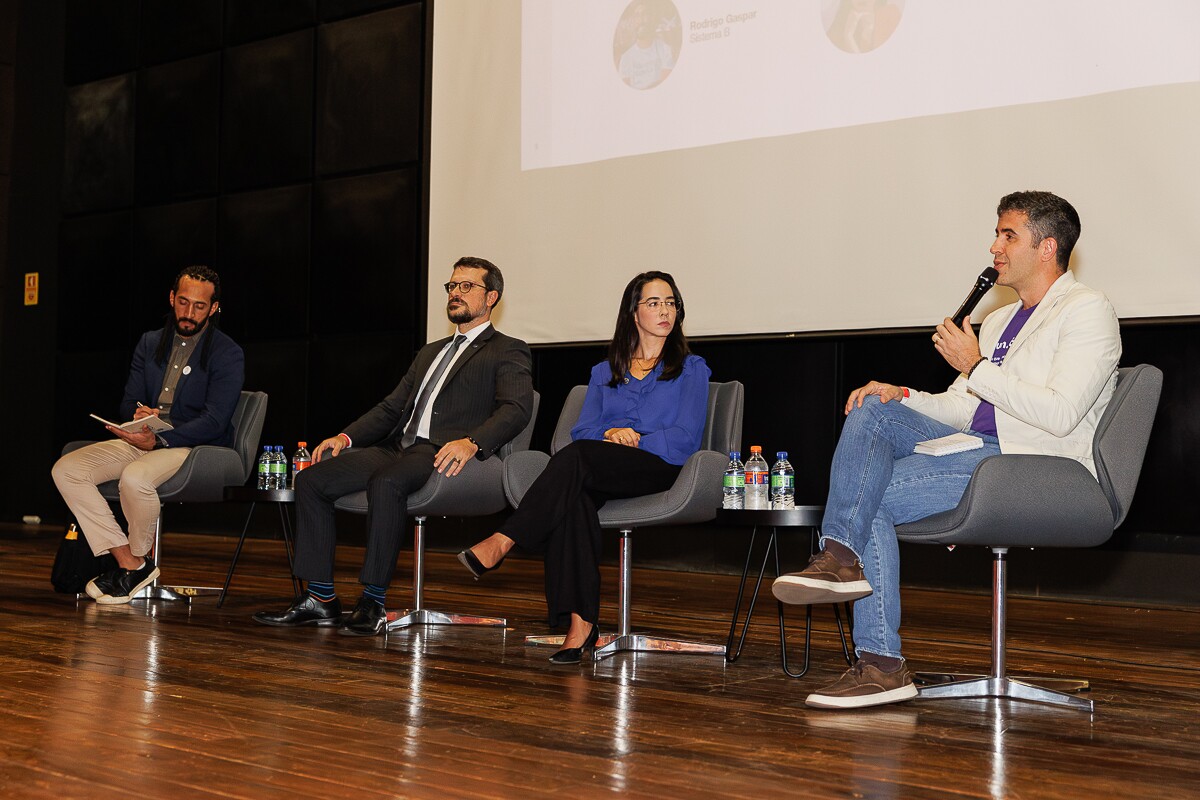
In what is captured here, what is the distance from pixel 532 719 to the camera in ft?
7.91

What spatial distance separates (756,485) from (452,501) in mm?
1019

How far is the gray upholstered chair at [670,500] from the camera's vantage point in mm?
3262

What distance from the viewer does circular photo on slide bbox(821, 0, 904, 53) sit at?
4754 millimetres

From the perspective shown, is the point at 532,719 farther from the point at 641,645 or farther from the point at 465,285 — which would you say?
the point at 465,285

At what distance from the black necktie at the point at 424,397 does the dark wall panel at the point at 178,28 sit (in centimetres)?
441

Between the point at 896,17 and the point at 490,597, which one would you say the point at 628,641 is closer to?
the point at 490,597

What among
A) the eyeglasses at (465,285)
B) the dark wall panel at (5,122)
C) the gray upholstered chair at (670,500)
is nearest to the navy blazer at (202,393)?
the eyeglasses at (465,285)

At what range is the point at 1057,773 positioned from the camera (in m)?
2.02

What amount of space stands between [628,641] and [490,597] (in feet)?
4.64

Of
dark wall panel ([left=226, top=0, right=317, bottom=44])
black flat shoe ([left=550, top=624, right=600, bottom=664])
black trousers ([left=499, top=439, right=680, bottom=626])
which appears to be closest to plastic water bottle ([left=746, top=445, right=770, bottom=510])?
black trousers ([left=499, top=439, right=680, bottom=626])

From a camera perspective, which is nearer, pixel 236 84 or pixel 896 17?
pixel 896 17

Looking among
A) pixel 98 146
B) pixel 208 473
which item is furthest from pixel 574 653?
pixel 98 146

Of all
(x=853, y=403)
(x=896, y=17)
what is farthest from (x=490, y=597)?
(x=896, y=17)

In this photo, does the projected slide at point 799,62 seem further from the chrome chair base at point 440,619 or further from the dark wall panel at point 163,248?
the dark wall panel at point 163,248
